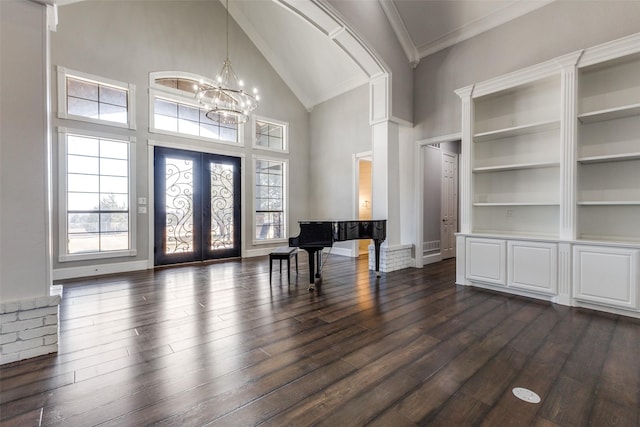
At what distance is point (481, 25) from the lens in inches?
175

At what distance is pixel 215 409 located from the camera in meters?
1.60

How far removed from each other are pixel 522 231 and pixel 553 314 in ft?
4.61

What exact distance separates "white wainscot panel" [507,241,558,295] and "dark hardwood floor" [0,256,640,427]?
270 millimetres

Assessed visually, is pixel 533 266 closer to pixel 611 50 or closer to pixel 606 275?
pixel 606 275

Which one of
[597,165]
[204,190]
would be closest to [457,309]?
[597,165]

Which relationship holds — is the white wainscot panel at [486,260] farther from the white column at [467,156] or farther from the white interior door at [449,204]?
the white interior door at [449,204]

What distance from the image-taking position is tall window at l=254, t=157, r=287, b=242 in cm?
687

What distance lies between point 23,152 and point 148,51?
4260 mm

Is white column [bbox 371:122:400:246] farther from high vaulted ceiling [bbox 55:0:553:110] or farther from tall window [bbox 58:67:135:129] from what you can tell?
tall window [bbox 58:67:135:129]

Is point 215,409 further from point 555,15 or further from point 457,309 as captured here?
point 555,15

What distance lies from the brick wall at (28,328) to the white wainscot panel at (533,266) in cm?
481

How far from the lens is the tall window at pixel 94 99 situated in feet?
14.8

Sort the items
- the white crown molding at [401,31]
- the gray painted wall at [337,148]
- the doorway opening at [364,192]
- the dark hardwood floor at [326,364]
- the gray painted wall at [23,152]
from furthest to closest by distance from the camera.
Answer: the doorway opening at [364,192], the gray painted wall at [337,148], the white crown molding at [401,31], the gray painted wall at [23,152], the dark hardwood floor at [326,364]

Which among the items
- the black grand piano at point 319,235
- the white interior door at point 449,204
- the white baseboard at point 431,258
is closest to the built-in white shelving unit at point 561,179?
the white baseboard at point 431,258
